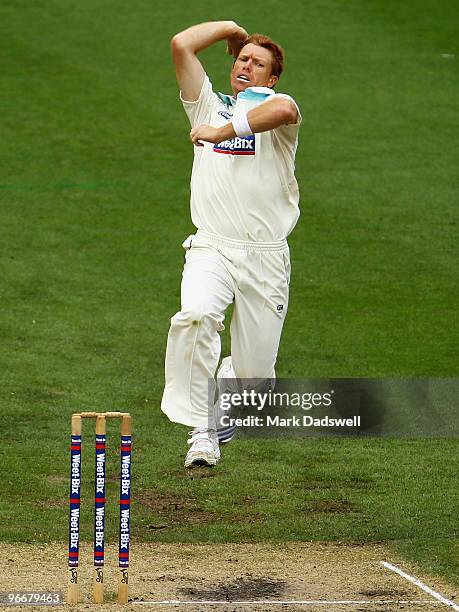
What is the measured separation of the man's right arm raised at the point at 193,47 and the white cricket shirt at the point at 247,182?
3.4 inches

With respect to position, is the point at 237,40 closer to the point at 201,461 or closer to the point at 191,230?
the point at 201,461

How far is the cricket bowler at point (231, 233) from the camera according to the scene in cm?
797

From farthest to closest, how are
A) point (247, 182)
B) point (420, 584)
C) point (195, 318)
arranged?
point (420, 584)
point (247, 182)
point (195, 318)

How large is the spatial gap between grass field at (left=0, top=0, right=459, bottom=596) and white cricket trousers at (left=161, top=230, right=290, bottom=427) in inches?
77.4

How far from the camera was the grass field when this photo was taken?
10609 millimetres

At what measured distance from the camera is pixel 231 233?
8148mm

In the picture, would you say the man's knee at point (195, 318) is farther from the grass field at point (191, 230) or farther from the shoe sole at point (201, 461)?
the grass field at point (191, 230)

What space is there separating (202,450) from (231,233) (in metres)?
1.34

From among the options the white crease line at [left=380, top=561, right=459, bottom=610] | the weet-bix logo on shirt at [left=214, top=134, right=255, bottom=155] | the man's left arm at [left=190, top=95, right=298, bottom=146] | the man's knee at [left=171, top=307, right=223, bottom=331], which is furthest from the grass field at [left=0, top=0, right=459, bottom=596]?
the man's left arm at [left=190, top=95, right=298, bottom=146]

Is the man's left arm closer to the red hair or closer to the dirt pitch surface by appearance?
the red hair

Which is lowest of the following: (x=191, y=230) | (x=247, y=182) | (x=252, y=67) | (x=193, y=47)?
(x=247, y=182)

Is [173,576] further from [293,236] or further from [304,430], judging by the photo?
[293,236]

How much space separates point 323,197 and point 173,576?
10.9 m

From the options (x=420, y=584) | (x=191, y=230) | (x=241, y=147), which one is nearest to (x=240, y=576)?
(x=420, y=584)
